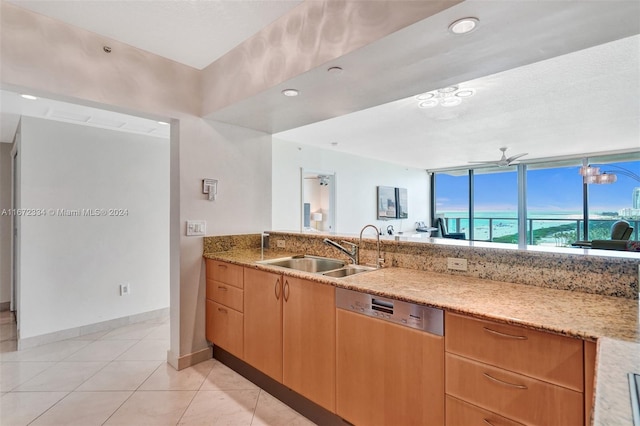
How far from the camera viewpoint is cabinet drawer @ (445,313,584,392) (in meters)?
1.00

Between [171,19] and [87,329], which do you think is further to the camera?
[87,329]

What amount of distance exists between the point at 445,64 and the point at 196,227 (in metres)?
2.19

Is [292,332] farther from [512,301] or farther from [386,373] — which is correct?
[512,301]

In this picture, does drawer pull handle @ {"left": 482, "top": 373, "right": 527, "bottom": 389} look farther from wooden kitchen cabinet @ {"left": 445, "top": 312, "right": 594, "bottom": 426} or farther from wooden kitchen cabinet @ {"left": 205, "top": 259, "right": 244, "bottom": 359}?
wooden kitchen cabinet @ {"left": 205, "top": 259, "right": 244, "bottom": 359}

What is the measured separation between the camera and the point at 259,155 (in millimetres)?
3105

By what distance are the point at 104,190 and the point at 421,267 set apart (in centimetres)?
341

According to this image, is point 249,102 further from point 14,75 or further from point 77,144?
point 77,144

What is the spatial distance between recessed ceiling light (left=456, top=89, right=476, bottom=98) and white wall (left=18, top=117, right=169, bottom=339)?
3410 millimetres

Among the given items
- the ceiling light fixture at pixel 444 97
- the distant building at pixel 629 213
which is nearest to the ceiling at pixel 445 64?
the ceiling light fixture at pixel 444 97

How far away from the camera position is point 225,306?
2479 mm

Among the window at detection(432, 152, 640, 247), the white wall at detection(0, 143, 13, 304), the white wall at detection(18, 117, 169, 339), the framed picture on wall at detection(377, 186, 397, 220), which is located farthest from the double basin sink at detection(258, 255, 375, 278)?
the window at detection(432, 152, 640, 247)

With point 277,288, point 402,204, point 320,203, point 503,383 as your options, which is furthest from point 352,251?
point 402,204

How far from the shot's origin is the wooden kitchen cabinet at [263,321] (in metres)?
2.01

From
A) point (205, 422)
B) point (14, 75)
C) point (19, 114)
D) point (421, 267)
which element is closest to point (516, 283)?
point (421, 267)
